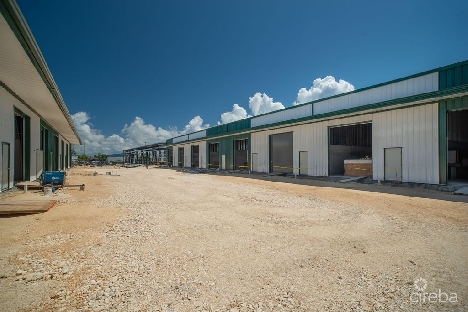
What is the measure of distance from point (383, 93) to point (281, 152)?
13440 millimetres

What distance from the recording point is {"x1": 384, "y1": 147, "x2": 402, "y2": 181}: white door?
15977 mm

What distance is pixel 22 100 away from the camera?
15.8 metres

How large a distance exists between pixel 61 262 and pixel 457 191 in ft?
57.0

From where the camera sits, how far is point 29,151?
1825 cm

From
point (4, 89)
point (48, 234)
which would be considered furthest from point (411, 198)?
point (4, 89)

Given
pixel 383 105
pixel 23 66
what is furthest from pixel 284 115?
pixel 23 66

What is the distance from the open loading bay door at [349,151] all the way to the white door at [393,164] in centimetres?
280

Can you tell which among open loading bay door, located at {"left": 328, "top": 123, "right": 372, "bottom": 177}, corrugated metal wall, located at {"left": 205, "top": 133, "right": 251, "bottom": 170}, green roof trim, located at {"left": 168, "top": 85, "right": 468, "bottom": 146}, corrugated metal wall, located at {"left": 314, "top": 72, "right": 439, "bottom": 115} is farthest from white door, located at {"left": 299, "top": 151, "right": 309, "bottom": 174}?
corrugated metal wall, located at {"left": 205, "top": 133, "right": 251, "bottom": 170}

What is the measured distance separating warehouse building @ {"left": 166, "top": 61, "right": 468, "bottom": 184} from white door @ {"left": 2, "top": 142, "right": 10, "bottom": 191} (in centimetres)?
2184

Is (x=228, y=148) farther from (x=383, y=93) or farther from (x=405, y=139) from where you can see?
(x=405, y=139)

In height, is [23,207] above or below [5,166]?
below

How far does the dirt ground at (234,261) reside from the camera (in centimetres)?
338

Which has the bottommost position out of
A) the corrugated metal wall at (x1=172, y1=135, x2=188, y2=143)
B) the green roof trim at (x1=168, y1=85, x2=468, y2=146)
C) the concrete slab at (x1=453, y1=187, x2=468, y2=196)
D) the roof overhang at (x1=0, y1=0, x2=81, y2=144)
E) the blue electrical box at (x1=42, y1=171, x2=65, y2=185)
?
the concrete slab at (x1=453, y1=187, x2=468, y2=196)

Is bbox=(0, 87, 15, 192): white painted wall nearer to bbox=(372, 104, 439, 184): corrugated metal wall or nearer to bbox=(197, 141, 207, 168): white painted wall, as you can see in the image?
bbox=(372, 104, 439, 184): corrugated metal wall
